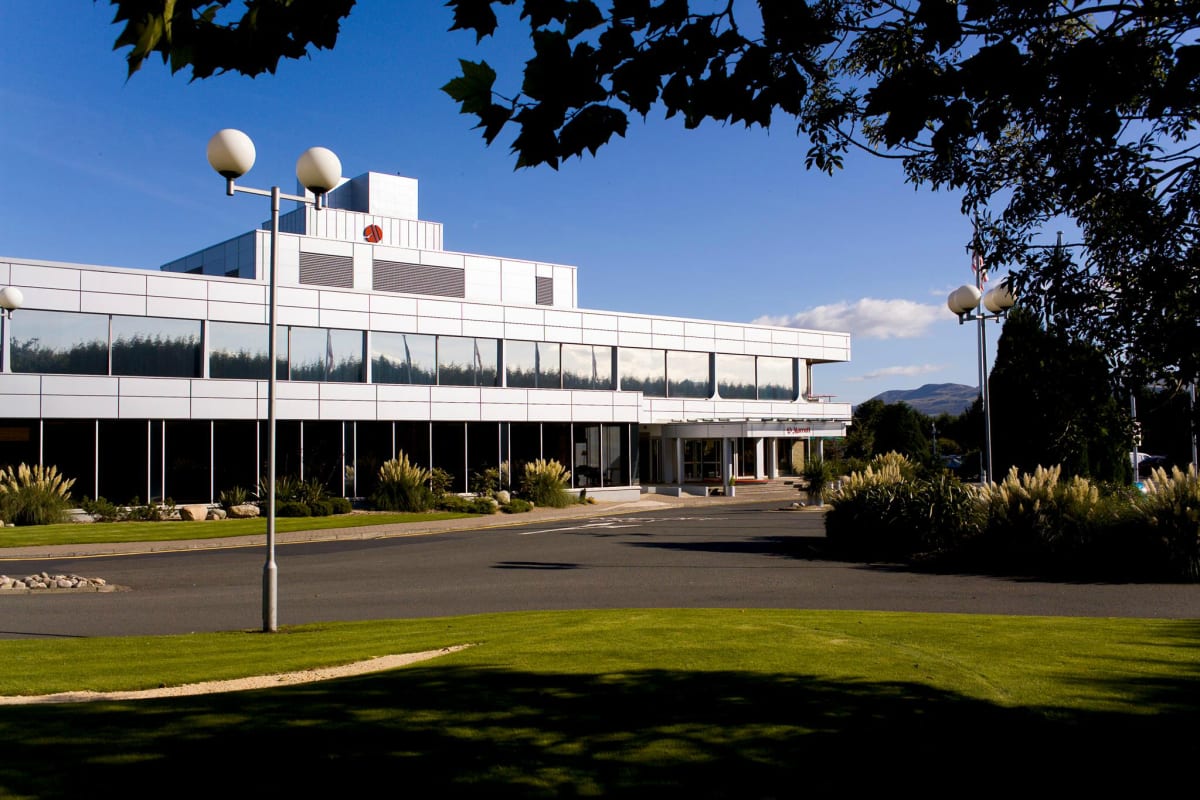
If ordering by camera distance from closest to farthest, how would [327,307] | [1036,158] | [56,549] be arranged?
[1036,158] → [56,549] → [327,307]

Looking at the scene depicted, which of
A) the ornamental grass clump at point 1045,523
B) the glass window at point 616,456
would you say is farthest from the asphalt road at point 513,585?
the glass window at point 616,456

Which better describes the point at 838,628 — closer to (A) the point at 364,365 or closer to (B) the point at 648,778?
(B) the point at 648,778

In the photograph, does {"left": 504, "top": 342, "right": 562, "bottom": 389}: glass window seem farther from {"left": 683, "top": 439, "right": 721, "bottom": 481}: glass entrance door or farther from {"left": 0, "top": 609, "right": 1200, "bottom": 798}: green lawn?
{"left": 0, "top": 609, "right": 1200, "bottom": 798}: green lawn

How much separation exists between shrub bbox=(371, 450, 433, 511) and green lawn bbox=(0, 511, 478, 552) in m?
2.07

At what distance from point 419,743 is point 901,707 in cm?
314

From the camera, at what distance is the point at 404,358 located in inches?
1452

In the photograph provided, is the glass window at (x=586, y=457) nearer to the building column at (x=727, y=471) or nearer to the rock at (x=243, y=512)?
the building column at (x=727, y=471)

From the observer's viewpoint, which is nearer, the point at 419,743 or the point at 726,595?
the point at 419,743

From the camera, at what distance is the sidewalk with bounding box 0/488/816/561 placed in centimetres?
2134

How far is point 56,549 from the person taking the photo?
21344mm

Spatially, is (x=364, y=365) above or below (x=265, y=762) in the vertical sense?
above

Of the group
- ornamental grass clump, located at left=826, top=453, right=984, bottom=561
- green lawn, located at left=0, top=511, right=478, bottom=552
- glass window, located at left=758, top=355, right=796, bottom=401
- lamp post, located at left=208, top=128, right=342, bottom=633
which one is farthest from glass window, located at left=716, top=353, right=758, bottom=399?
lamp post, located at left=208, top=128, right=342, bottom=633

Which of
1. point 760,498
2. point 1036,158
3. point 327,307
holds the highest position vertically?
point 327,307

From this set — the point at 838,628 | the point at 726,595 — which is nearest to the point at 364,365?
the point at 726,595
